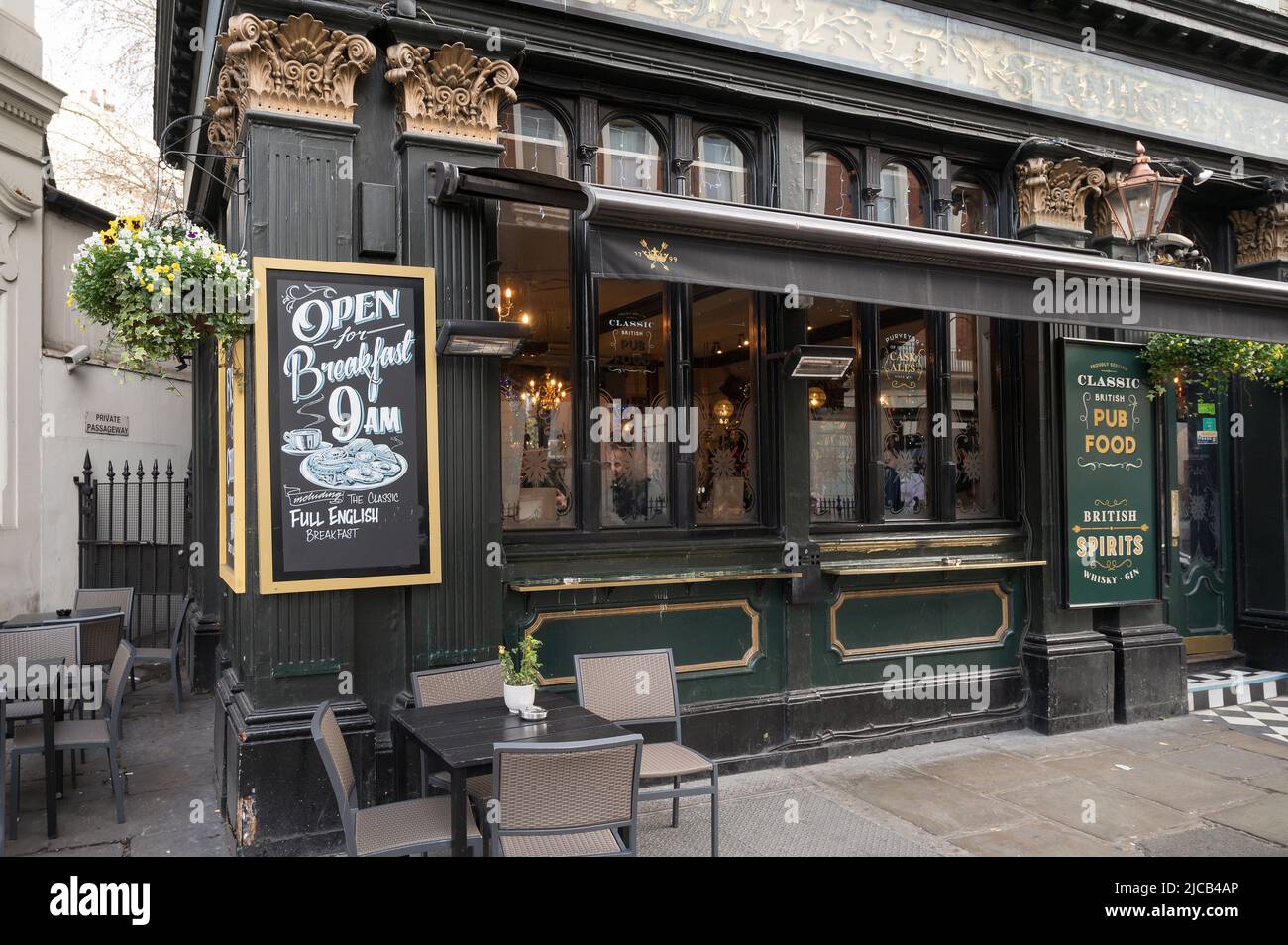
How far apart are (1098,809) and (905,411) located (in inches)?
133

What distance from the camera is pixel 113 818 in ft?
19.4

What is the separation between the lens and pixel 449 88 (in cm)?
577

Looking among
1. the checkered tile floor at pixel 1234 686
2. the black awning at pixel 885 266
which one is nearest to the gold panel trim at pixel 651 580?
the black awning at pixel 885 266

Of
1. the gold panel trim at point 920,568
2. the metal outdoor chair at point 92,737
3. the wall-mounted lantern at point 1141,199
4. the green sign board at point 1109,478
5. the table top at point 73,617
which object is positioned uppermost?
the wall-mounted lantern at point 1141,199

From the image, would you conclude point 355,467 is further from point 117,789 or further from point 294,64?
point 117,789

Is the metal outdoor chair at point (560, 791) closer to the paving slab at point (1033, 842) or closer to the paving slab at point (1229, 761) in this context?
the paving slab at point (1033, 842)

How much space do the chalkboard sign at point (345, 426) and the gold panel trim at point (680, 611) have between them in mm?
1018

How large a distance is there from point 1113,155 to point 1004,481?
10.3 ft

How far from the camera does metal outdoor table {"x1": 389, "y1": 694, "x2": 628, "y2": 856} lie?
4.03 meters

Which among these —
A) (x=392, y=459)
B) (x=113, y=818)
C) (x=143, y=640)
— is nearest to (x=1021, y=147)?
(x=392, y=459)

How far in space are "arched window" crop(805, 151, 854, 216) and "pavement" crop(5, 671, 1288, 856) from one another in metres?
4.40

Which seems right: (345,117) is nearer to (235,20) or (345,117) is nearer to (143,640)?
(235,20)

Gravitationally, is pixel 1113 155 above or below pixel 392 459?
above

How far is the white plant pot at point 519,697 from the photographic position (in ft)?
15.7
